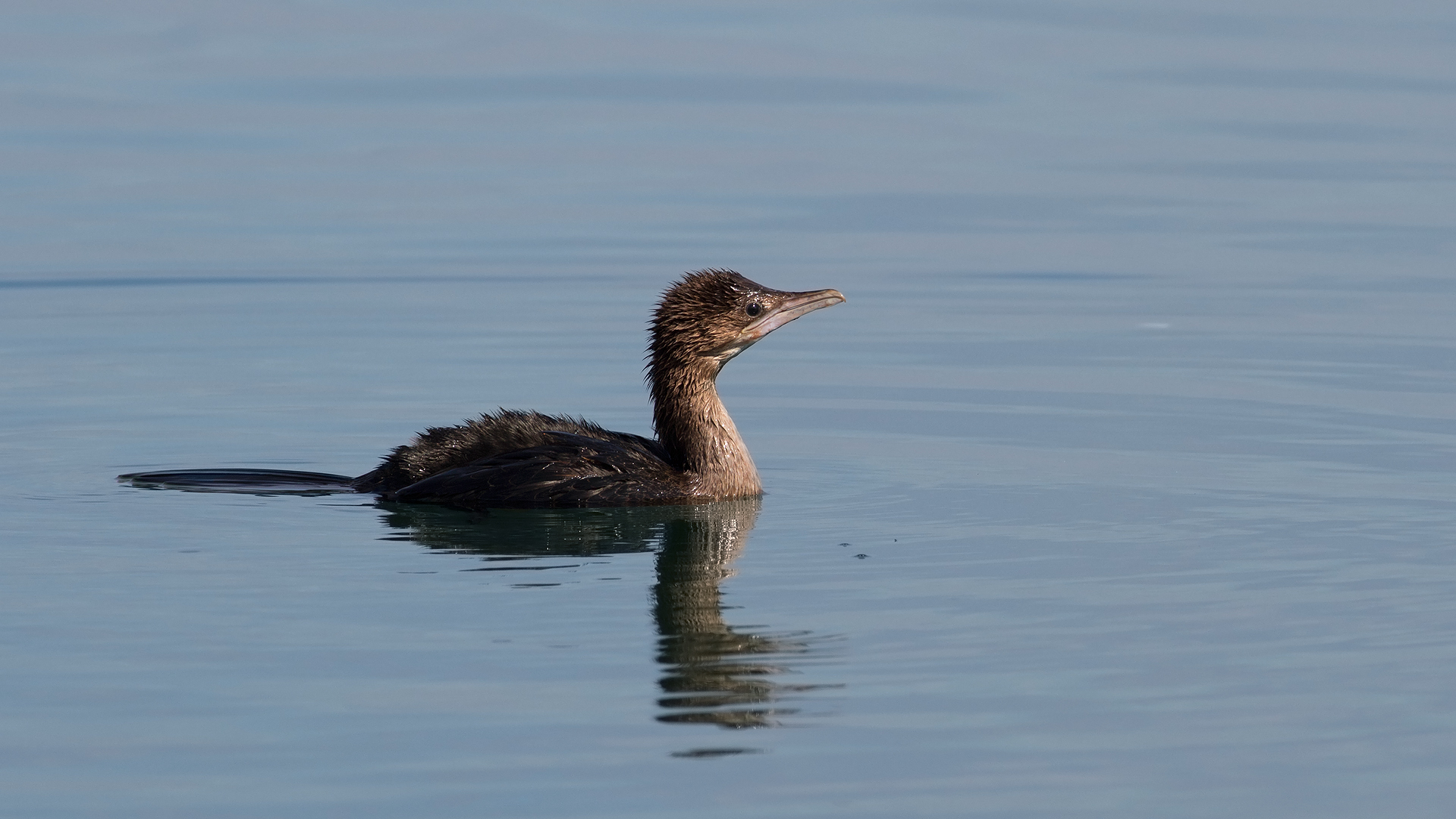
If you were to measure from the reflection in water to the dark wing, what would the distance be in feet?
0.22

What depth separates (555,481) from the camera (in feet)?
36.9

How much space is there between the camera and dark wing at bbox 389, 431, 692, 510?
11.3m

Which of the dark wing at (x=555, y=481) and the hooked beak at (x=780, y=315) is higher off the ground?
the hooked beak at (x=780, y=315)

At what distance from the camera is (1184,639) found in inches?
348

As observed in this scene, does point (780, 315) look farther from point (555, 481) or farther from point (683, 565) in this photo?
point (683, 565)

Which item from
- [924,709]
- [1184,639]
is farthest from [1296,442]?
[924,709]

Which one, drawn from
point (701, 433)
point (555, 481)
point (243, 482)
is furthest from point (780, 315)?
point (243, 482)

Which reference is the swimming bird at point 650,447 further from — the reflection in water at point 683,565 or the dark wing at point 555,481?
the reflection in water at point 683,565

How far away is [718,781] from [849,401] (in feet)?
24.1

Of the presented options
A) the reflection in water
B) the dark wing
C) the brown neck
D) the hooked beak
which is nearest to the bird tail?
the dark wing

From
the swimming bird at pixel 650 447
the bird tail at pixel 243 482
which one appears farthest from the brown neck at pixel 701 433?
the bird tail at pixel 243 482

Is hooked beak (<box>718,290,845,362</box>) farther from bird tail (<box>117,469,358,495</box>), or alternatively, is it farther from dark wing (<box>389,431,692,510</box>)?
bird tail (<box>117,469,358,495</box>)

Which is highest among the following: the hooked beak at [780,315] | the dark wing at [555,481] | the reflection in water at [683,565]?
the hooked beak at [780,315]

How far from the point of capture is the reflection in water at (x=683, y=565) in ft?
26.6
